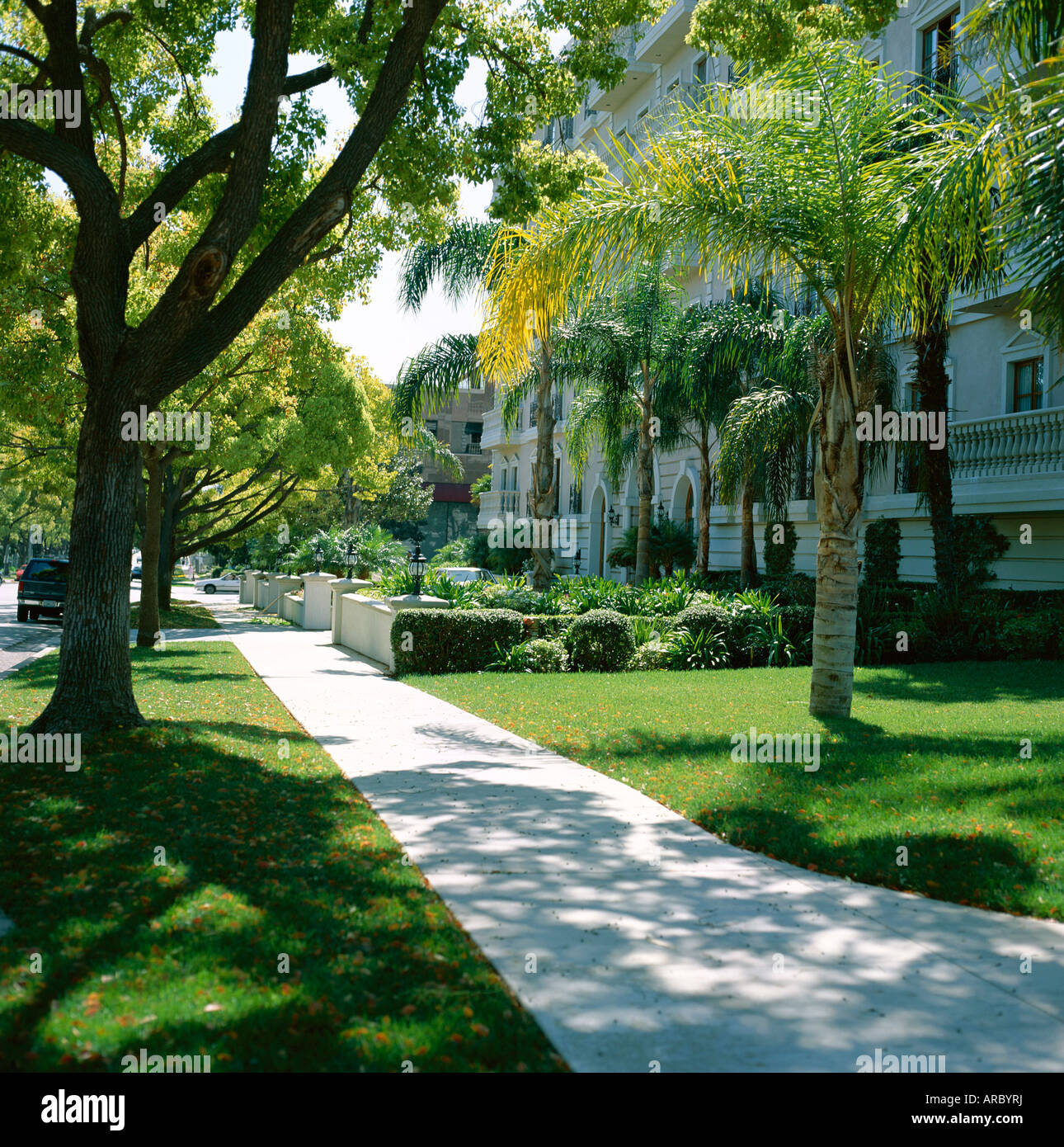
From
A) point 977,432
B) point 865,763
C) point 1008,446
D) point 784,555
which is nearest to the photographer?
point 865,763

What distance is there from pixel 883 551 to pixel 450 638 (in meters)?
10.3

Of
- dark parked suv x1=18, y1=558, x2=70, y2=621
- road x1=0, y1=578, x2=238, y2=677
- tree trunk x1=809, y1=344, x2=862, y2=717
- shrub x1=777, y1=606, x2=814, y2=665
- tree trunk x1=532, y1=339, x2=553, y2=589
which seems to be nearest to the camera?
tree trunk x1=809, y1=344, x2=862, y2=717

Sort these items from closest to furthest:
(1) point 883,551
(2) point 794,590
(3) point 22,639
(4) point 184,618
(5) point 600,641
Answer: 1. (5) point 600,641
2. (2) point 794,590
3. (1) point 883,551
4. (3) point 22,639
5. (4) point 184,618

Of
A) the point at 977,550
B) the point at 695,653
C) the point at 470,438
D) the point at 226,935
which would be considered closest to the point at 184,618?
the point at 695,653

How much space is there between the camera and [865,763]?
8555 mm

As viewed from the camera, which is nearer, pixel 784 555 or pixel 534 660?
pixel 534 660

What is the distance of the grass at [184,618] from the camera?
27250mm

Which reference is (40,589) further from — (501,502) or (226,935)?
(226,935)

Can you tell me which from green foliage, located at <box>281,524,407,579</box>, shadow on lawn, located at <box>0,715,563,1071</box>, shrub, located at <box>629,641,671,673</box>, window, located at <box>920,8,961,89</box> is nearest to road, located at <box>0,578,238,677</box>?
Answer: shrub, located at <box>629,641,671,673</box>

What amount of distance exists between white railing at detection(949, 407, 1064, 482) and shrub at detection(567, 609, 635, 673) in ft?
24.9

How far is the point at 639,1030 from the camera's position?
12.8ft

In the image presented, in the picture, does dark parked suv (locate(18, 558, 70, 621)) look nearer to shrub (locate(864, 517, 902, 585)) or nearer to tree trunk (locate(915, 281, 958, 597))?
shrub (locate(864, 517, 902, 585))

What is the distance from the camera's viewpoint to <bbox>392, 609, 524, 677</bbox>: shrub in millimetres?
16297

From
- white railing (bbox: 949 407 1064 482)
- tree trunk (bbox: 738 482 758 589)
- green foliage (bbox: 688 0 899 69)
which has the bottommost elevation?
tree trunk (bbox: 738 482 758 589)
